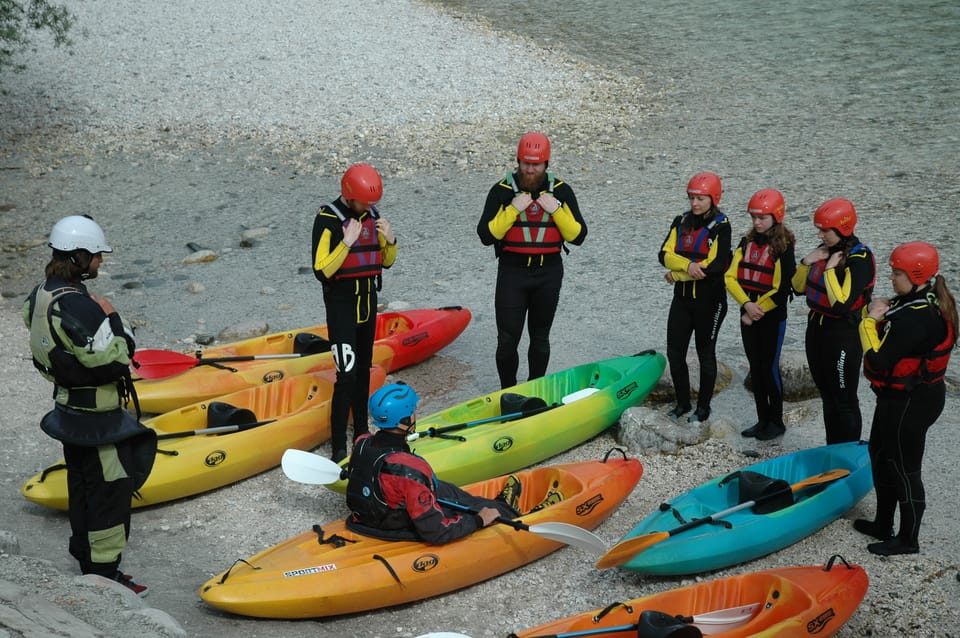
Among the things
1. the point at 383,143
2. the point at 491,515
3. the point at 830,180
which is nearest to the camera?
the point at 491,515

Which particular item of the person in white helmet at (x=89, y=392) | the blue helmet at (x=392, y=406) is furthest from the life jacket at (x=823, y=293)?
the person in white helmet at (x=89, y=392)

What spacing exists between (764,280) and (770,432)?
1.18 m

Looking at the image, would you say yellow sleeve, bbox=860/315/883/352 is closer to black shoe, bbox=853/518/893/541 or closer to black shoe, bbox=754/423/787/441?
black shoe, bbox=853/518/893/541

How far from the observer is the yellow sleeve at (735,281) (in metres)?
6.75

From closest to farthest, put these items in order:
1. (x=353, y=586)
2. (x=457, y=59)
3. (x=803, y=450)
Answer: (x=353, y=586) < (x=803, y=450) < (x=457, y=59)

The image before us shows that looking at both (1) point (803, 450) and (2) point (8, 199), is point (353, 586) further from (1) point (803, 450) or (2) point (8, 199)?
(2) point (8, 199)

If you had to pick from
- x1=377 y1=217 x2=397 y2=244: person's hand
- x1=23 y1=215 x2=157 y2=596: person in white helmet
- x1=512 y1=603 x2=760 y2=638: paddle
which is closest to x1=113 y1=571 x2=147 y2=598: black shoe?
x1=23 y1=215 x2=157 y2=596: person in white helmet

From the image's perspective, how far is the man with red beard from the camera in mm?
7012

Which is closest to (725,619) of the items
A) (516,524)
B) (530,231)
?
(516,524)

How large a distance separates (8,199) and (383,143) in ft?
16.7

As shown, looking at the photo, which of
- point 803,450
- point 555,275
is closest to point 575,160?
point 555,275

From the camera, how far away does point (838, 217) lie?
6227 mm

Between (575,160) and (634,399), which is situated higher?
(575,160)

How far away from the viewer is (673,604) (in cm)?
498
